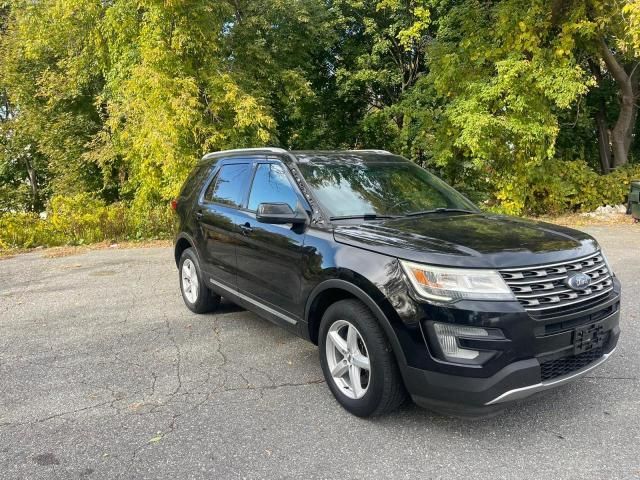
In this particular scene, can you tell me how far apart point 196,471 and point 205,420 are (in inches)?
23.0

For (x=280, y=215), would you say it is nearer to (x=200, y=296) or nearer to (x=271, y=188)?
(x=271, y=188)

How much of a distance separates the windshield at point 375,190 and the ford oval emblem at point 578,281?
1.34 meters

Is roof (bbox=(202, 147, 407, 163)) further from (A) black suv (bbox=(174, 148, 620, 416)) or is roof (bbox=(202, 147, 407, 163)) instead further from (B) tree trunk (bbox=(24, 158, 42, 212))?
(B) tree trunk (bbox=(24, 158, 42, 212))

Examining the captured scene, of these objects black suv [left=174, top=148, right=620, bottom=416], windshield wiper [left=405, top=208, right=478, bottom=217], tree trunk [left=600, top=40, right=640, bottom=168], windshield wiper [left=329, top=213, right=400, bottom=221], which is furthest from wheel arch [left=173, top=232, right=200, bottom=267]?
tree trunk [left=600, top=40, right=640, bottom=168]

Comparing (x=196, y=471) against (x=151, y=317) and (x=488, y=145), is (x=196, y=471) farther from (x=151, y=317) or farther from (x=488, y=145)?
(x=488, y=145)

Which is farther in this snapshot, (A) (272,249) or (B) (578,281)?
(A) (272,249)

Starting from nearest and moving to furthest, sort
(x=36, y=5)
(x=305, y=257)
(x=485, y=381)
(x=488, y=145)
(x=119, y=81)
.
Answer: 1. (x=485, y=381)
2. (x=305, y=257)
3. (x=488, y=145)
4. (x=119, y=81)
5. (x=36, y=5)

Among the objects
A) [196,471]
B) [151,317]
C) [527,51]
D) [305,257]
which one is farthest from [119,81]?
[196,471]

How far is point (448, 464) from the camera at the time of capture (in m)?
2.93

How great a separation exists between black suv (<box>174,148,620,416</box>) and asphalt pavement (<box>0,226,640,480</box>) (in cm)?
34

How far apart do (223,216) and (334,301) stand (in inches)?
72.5

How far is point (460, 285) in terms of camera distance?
2.93 m

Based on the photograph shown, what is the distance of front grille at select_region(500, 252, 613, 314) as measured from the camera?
2934 millimetres

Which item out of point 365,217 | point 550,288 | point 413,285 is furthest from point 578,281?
point 365,217
